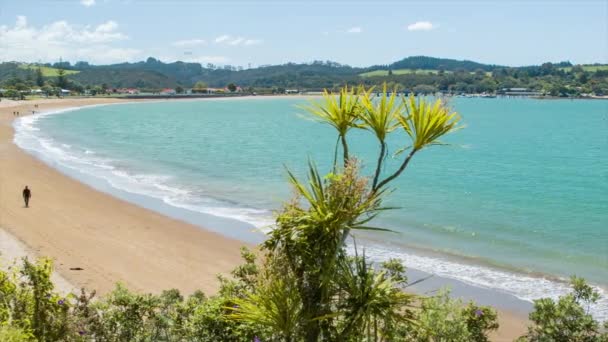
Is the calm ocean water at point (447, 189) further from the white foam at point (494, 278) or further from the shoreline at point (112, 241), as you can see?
the shoreline at point (112, 241)

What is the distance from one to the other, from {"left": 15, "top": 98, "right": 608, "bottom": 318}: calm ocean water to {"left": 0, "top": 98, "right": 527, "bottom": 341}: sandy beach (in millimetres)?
2850

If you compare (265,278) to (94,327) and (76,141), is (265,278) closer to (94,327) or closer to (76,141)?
(94,327)

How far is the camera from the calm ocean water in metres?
19.0

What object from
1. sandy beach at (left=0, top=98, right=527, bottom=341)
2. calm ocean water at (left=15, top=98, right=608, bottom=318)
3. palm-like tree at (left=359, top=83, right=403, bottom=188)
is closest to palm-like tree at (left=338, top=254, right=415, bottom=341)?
palm-like tree at (left=359, top=83, right=403, bottom=188)

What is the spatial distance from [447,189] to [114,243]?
20.8 meters

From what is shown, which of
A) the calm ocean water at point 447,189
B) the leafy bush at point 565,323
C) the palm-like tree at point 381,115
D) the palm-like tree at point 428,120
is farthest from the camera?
the calm ocean water at point 447,189

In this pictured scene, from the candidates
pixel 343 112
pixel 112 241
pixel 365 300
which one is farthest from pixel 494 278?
pixel 343 112

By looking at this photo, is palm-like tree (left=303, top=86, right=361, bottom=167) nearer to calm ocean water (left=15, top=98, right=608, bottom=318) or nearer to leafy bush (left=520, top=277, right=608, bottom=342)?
calm ocean water (left=15, top=98, right=608, bottom=318)

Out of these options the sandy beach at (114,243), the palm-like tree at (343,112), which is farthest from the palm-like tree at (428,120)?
the sandy beach at (114,243)

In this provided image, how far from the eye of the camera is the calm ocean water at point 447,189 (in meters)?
19.0

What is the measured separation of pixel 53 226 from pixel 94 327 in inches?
613

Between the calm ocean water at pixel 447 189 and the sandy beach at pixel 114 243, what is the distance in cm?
285

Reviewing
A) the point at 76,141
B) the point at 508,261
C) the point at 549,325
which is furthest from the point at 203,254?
the point at 76,141

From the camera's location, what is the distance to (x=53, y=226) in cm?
2155
